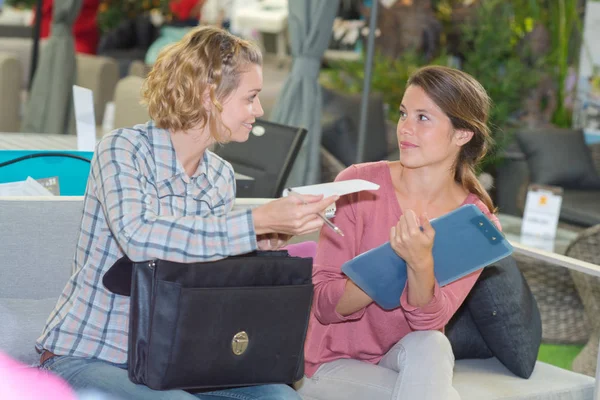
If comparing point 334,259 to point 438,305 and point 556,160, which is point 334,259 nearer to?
point 438,305

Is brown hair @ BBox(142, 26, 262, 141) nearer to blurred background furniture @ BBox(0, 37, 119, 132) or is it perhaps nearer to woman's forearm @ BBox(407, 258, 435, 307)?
woman's forearm @ BBox(407, 258, 435, 307)

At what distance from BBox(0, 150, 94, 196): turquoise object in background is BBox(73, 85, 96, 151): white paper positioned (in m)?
0.13

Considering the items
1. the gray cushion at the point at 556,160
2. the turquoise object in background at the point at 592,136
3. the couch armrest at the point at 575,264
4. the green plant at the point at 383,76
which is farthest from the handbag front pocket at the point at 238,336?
the turquoise object in background at the point at 592,136

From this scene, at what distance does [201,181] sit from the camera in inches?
83.2

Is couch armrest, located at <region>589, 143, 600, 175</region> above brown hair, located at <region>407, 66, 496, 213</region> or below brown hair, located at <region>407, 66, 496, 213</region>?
below

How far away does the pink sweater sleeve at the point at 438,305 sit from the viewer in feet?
7.40

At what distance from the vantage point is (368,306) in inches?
94.9

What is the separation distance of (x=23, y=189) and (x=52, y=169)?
401 mm

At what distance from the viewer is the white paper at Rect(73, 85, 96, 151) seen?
114 inches

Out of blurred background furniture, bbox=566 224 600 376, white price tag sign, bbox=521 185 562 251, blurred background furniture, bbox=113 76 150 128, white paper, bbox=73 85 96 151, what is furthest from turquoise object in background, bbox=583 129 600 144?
white paper, bbox=73 85 96 151

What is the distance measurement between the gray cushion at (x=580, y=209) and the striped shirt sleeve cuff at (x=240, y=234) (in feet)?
13.7

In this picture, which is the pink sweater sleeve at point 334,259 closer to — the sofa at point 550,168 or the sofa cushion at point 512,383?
the sofa cushion at point 512,383

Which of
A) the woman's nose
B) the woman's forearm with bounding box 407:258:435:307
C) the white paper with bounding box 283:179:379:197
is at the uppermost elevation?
the woman's nose

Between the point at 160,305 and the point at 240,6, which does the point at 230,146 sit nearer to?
the point at 160,305
